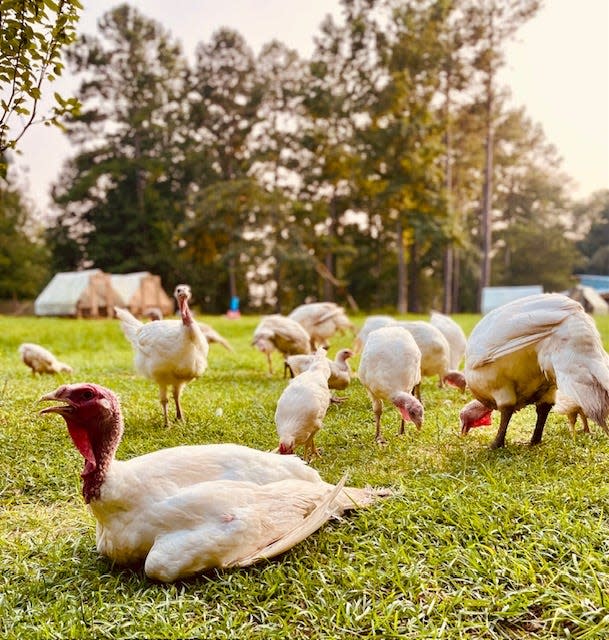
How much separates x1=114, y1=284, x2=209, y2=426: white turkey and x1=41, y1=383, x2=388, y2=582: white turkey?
2245 millimetres

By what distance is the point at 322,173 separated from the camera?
26.5 metres

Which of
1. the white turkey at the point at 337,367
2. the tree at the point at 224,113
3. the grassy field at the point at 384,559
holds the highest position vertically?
Result: the tree at the point at 224,113

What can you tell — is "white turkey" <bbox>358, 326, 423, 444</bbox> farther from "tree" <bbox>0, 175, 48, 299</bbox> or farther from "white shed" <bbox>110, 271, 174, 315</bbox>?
"tree" <bbox>0, 175, 48, 299</bbox>

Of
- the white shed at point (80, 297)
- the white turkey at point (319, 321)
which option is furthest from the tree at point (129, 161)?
the white turkey at point (319, 321)

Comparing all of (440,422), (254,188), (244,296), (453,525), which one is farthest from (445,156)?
(453,525)

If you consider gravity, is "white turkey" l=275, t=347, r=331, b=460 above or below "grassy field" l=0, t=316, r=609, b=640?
above

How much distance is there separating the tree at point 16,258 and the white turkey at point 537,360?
3411 centimetres

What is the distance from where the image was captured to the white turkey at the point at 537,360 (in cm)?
331

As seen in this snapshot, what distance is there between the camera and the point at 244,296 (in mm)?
35250

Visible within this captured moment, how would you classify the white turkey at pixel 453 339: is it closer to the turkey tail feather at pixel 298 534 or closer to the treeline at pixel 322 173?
the turkey tail feather at pixel 298 534

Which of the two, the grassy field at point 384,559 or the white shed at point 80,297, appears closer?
the grassy field at point 384,559

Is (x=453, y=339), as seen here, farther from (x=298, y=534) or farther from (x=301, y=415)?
(x=298, y=534)

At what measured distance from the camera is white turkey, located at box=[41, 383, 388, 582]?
2395mm

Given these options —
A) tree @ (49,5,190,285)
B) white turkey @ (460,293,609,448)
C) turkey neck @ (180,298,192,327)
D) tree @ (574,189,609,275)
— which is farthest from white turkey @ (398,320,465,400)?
tree @ (574,189,609,275)
